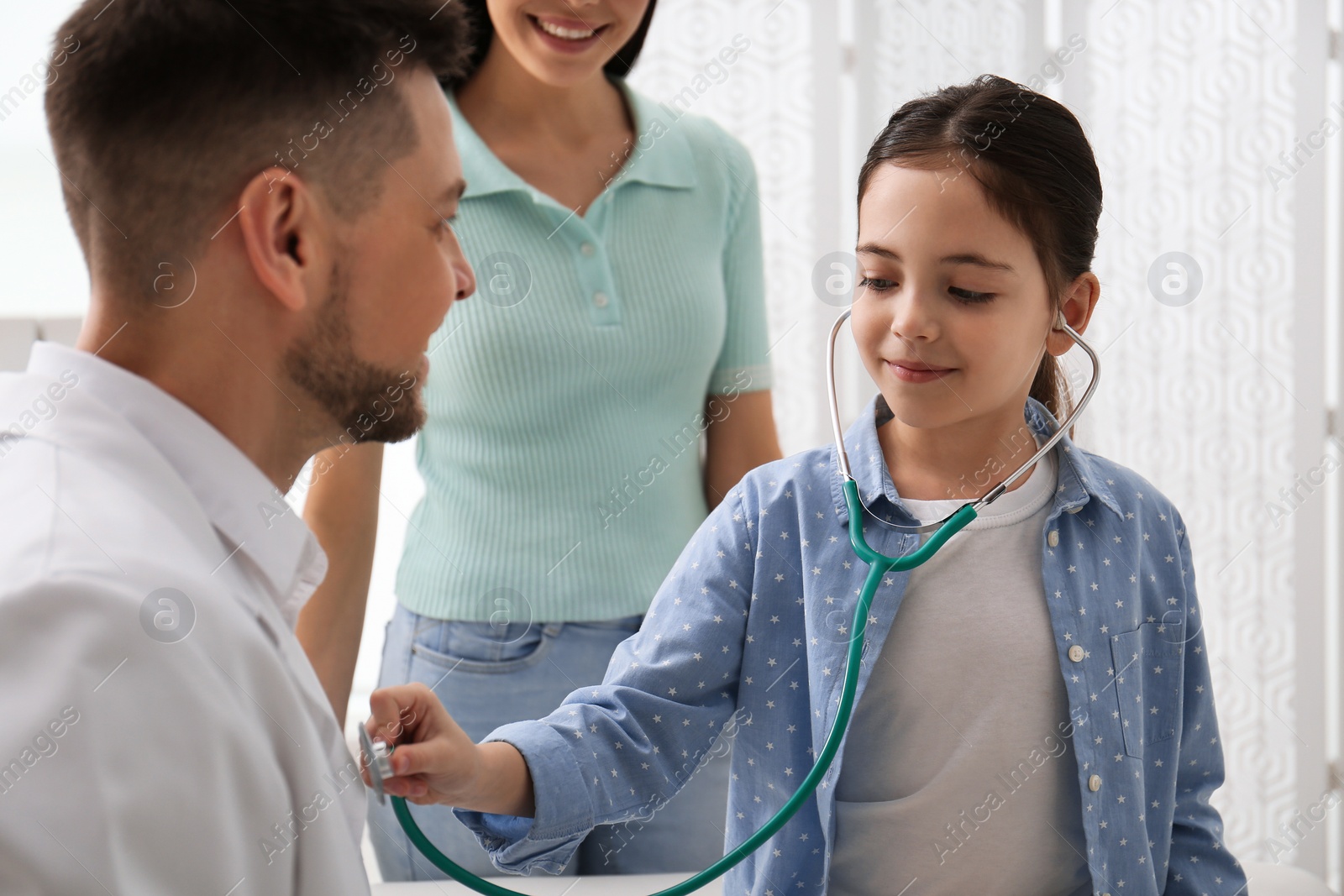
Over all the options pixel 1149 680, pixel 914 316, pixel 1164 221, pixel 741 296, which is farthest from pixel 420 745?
pixel 1164 221

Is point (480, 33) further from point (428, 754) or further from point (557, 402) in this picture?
point (428, 754)

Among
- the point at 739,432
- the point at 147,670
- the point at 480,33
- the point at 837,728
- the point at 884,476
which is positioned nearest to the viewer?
the point at 147,670

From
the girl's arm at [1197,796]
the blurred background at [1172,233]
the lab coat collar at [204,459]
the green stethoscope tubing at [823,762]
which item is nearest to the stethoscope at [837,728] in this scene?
the green stethoscope tubing at [823,762]

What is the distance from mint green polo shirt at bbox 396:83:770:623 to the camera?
139 centimetres

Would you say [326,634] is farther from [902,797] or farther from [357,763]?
[902,797]

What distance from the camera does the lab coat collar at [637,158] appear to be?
140 centimetres

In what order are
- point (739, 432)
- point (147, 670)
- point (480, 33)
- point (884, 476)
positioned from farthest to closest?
point (739, 432), point (480, 33), point (884, 476), point (147, 670)

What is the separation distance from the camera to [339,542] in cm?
143

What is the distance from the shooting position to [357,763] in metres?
0.85

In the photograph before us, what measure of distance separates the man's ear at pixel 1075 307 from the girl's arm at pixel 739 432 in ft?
1.51

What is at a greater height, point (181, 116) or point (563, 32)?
point (563, 32)

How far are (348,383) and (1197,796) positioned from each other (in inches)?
37.3

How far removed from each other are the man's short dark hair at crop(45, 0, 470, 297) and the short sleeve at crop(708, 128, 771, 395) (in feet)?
2.72

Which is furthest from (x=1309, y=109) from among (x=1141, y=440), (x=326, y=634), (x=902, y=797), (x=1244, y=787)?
(x=326, y=634)
